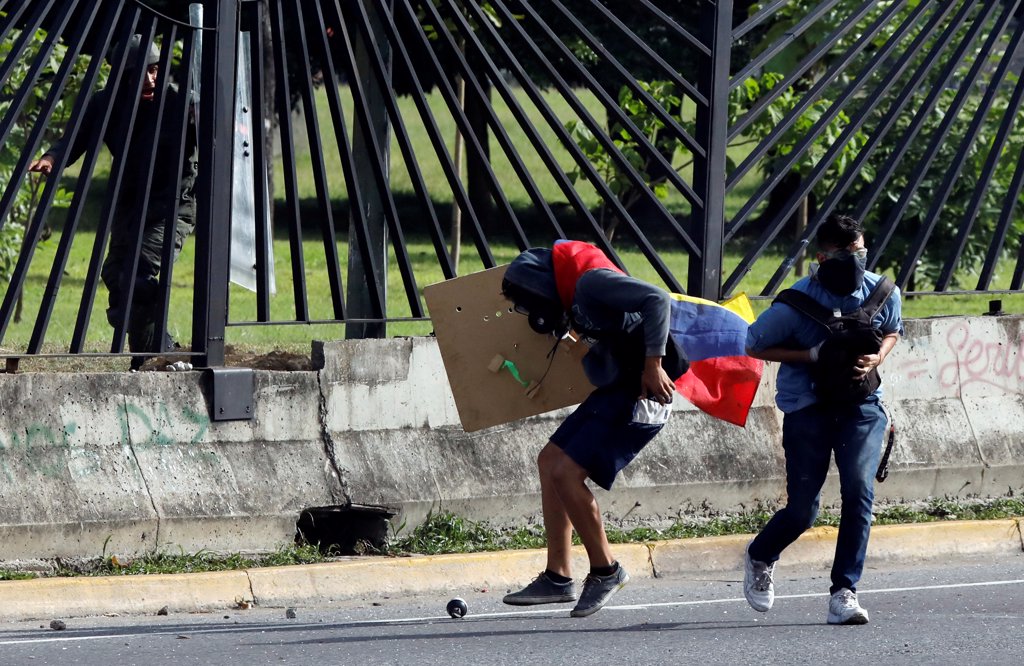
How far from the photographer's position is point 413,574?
21.8 feet

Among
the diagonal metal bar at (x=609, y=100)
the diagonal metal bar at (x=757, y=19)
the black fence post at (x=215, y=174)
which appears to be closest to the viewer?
the black fence post at (x=215, y=174)

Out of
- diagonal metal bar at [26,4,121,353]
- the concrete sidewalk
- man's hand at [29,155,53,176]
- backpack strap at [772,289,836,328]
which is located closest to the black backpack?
backpack strap at [772,289,836,328]

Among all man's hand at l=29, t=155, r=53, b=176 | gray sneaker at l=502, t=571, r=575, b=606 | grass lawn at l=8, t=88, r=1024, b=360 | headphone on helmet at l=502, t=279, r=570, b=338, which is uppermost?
man's hand at l=29, t=155, r=53, b=176

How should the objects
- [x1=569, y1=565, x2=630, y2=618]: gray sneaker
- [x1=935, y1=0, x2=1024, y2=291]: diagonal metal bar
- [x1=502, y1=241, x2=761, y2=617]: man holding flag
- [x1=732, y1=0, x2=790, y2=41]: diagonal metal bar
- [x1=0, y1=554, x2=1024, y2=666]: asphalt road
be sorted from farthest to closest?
[x1=935, y1=0, x2=1024, y2=291]: diagonal metal bar, [x1=732, y1=0, x2=790, y2=41]: diagonal metal bar, [x1=569, y1=565, x2=630, y2=618]: gray sneaker, [x1=502, y1=241, x2=761, y2=617]: man holding flag, [x1=0, y1=554, x2=1024, y2=666]: asphalt road

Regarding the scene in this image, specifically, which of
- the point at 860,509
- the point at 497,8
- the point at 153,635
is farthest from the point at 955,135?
the point at 153,635

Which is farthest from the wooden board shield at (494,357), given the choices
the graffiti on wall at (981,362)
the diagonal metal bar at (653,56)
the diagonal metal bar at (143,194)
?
the graffiti on wall at (981,362)

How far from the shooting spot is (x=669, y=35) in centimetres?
2586

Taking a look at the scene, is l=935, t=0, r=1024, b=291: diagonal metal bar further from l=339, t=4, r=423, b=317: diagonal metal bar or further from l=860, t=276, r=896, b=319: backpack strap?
l=339, t=4, r=423, b=317: diagonal metal bar

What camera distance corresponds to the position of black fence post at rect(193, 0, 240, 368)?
6801 mm

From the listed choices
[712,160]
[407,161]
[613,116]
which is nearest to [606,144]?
[613,116]

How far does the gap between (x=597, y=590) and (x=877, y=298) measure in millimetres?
1573

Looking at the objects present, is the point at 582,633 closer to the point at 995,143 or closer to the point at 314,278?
the point at 995,143

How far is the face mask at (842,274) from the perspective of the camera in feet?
19.1

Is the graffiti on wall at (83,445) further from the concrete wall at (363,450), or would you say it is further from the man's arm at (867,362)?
the man's arm at (867,362)
